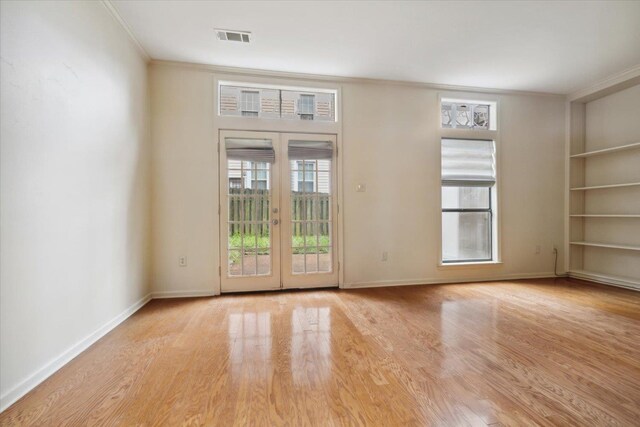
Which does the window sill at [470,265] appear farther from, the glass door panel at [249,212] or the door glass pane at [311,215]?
the glass door panel at [249,212]

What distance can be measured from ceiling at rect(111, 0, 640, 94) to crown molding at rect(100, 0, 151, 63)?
0.04 metres

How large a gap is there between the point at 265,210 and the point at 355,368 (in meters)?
2.27

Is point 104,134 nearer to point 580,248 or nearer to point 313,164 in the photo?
point 313,164

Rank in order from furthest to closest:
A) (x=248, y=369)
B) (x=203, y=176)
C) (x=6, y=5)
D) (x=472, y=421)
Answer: (x=203, y=176), (x=248, y=369), (x=6, y=5), (x=472, y=421)

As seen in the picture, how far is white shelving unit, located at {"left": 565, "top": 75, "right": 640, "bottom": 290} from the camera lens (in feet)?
12.0

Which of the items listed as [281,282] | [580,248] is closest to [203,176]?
[281,282]

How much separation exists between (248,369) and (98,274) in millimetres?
1511

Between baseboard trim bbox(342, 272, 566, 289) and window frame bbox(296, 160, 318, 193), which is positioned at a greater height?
window frame bbox(296, 160, 318, 193)

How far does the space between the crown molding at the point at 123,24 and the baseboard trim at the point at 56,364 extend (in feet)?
8.92

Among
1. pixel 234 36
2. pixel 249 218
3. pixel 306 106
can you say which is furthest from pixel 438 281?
pixel 234 36

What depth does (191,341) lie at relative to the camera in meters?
2.12

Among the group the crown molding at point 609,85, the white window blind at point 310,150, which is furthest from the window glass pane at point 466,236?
the crown molding at point 609,85

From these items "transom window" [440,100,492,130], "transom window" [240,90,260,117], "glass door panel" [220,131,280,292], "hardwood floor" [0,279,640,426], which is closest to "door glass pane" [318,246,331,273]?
"glass door panel" [220,131,280,292]

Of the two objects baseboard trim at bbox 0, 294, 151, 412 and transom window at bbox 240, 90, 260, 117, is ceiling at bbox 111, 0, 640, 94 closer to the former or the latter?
transom window at bbox 240, 90, 260, 117
